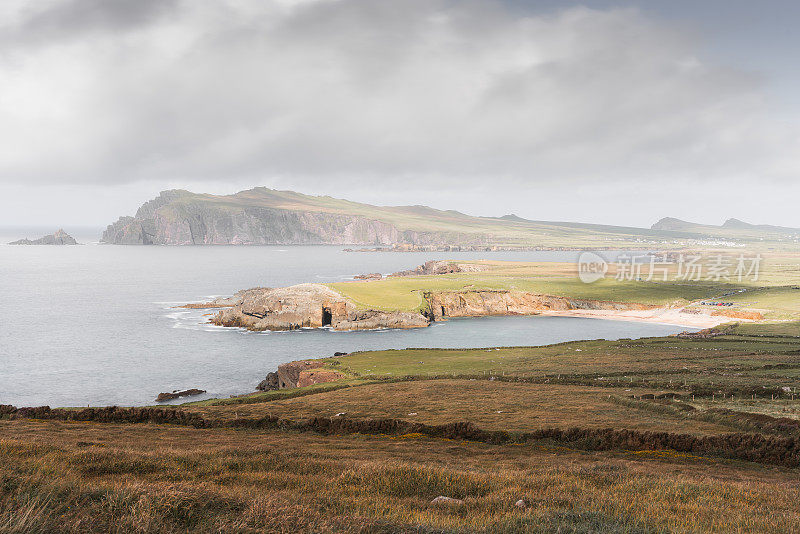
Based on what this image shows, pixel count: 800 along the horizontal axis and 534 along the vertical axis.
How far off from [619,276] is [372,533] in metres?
186

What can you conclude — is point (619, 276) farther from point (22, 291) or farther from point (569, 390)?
point (22, 291)

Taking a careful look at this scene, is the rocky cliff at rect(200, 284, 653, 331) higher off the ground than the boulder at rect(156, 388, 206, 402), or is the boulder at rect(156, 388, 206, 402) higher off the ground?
the rocky cliff at rect(200, 284, 653, 331)

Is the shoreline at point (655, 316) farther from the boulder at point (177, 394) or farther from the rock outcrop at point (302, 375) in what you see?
the boulder at point (177, 394)

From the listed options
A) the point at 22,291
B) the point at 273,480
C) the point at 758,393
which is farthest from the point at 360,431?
the point at 22,291

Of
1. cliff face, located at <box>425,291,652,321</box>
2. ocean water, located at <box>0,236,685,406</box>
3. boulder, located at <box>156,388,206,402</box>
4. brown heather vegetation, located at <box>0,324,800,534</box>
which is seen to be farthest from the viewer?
cliff face, located at <box>425,291,652,321</box>

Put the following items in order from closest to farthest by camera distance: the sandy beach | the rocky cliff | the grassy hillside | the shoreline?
1. the rocky cliff
2. the shoreline
3. the sandy beach
4. the grassy hillside

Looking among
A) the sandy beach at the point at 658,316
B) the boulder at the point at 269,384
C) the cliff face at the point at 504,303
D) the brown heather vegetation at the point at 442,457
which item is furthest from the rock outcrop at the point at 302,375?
the sandy beach at the point at 658,316

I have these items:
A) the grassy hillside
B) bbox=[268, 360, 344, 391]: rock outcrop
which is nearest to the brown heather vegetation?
bbox=[268, 360, 344, 391]: rock outcrop

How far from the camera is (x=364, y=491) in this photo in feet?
38.1

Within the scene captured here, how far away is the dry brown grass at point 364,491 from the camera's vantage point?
7836 mm

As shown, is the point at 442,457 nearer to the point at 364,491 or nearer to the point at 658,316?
the point at 364,491

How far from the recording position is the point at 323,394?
135ft

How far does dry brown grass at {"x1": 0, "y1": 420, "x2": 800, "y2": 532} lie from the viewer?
7.84 meters

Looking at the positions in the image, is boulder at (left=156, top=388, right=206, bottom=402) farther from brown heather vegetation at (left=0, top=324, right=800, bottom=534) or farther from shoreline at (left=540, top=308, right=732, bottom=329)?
shoreline at (left=540, top=308, right=732, bottom=329)
